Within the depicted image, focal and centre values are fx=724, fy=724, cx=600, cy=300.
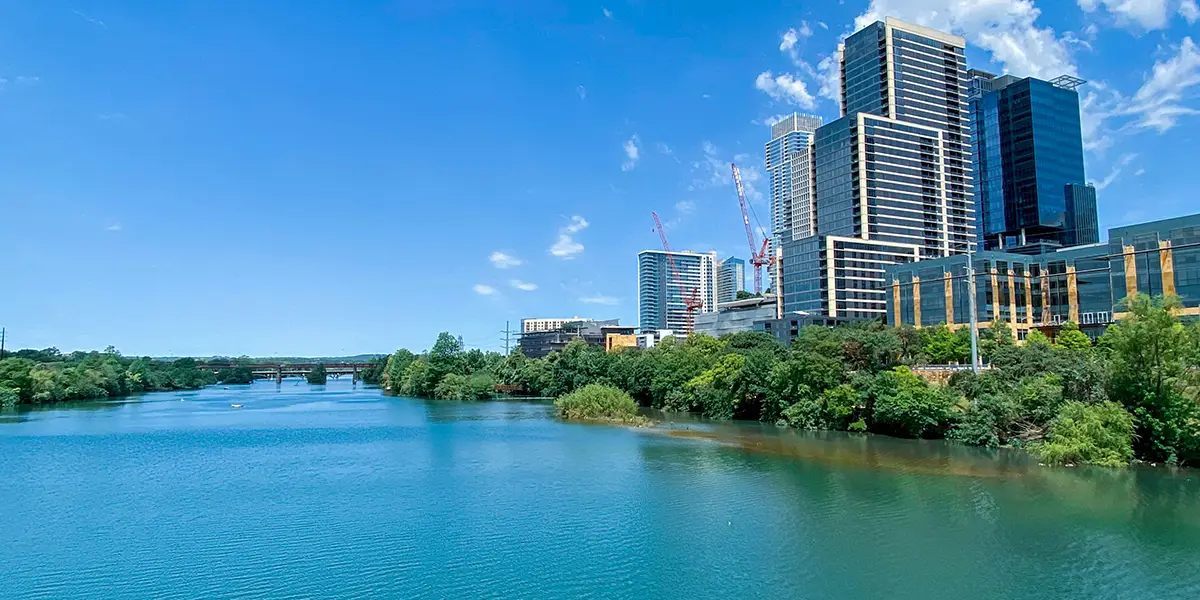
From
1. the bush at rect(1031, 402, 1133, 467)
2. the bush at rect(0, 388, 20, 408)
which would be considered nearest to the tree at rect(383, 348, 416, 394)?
the bush at rect(0, 388, 20, 408)

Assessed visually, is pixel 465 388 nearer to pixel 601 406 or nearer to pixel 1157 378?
pixel 601 406

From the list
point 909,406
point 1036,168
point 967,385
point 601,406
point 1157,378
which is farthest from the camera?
point 1036,168

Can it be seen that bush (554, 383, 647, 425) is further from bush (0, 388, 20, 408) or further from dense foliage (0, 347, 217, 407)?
dense foliage (0, 347, 217, 407)

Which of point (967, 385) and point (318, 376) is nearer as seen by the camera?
point (967, 385)

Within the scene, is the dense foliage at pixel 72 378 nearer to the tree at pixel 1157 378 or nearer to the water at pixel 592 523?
the water at pixel 592 523

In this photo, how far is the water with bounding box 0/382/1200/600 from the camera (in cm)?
2052

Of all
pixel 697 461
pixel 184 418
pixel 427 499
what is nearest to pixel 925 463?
pixel 697 461

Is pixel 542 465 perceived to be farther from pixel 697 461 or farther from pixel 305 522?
pixel 305 522

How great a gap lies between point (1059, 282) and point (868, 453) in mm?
53269

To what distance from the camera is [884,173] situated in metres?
119

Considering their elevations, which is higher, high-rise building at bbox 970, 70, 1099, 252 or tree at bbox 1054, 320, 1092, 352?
high-rise building at bbox 970, 70, 1099, 252

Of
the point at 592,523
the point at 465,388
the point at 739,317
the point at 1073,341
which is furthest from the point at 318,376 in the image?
the point at 592,523

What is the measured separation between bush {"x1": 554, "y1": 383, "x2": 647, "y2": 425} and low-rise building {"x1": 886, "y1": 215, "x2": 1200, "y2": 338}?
40298mm

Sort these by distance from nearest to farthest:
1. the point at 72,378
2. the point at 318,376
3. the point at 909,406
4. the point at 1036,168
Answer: the point at 909,406, the point at 72,378, the point at 1036,168, the point at 318,376
